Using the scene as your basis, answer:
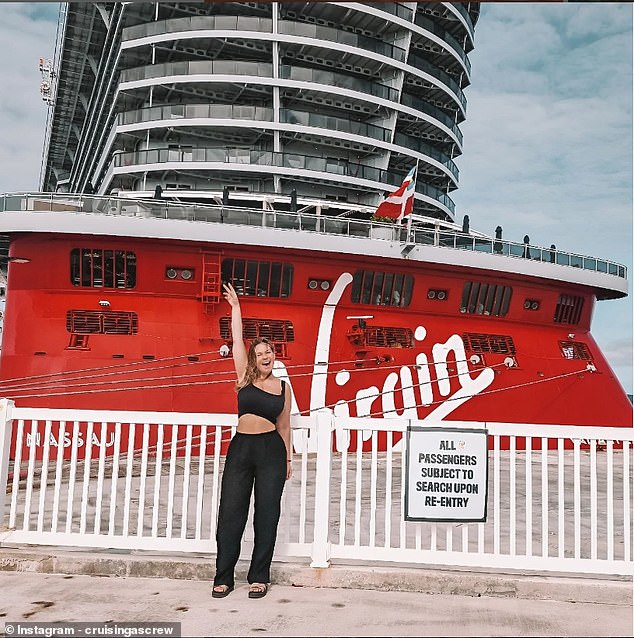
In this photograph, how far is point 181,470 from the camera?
1212 centimetres

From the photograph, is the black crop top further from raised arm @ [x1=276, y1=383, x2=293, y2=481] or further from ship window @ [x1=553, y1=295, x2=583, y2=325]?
ship window @ [x1=553, y1=295, x2=583, y2=325]

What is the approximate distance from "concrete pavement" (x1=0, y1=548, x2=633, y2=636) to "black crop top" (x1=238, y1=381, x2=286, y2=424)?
4.21ft

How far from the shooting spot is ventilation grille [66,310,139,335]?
48.4 feet

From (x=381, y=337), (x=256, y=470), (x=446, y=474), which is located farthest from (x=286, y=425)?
(x=381, y=337)

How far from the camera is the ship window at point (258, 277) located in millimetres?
15594

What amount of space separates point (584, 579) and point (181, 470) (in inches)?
322

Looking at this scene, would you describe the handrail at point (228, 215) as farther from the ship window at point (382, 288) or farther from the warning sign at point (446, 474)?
the warning sign at point (446, 474)

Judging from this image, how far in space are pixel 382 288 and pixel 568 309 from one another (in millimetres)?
6319

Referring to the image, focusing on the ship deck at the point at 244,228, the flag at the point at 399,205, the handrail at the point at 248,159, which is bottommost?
the ship deck at the point at 244,228

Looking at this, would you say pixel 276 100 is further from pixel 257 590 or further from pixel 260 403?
pixel 257 590

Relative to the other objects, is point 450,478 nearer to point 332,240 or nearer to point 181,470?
point 181,470

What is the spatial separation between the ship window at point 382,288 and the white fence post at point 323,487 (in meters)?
10.6

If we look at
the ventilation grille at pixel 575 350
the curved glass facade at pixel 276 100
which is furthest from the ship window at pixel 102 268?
the ventilation grille at pixel 575 350

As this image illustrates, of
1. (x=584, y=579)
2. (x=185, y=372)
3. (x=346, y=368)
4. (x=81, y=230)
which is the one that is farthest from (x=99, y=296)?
(x=584, y=579)
